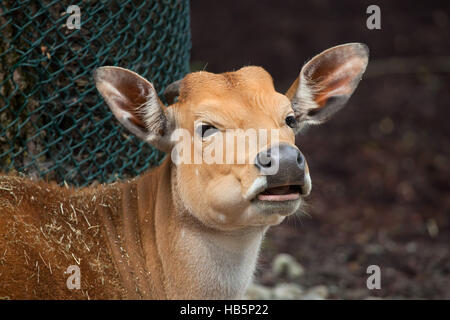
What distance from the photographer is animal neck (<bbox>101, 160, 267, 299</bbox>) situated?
161 inches

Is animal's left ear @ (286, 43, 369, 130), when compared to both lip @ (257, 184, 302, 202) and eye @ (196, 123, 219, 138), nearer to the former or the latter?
eye @ (196, 123, 219, 138)

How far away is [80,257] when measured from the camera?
157 inches

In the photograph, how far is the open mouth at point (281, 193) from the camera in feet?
11.8

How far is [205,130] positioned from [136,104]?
0.53 meters

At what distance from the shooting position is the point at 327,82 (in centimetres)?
450

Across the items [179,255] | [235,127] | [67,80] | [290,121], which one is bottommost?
[179,255]

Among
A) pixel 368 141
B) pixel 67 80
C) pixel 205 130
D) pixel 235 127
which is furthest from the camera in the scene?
pixel 368 141

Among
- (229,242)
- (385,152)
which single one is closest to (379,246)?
(385,152)

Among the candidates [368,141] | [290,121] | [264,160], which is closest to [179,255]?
[264,160]

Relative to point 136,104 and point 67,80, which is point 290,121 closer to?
point 136,104

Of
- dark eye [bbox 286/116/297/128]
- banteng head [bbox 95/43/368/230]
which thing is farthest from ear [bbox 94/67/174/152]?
dark eye [bbox 286/116/297/128]

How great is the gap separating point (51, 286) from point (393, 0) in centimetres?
1170

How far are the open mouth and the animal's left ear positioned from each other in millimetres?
939

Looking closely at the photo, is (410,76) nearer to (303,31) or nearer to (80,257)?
(303,31)
